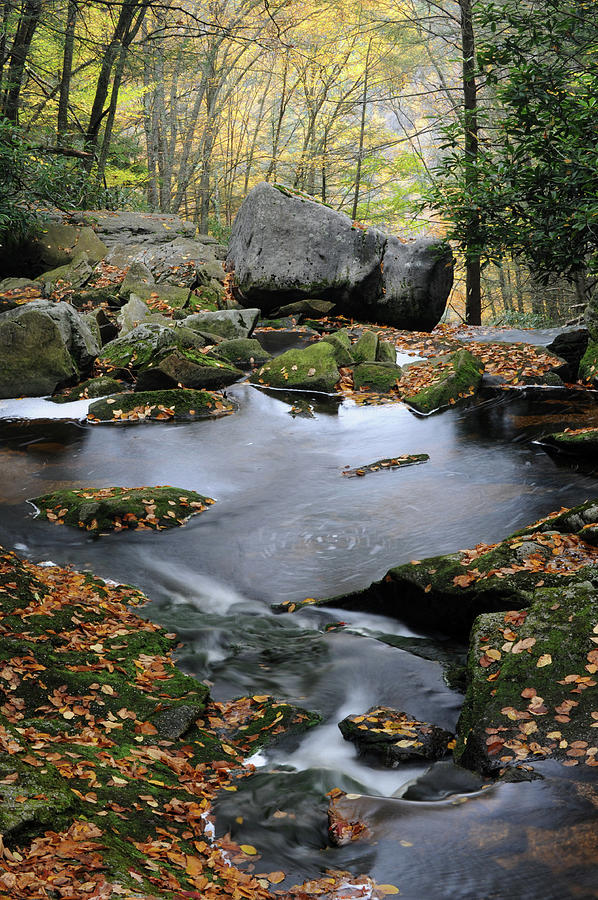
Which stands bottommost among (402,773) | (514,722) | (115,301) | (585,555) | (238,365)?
(402,773)

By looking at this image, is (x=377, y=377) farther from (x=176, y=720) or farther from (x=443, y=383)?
(x=176, y=720)

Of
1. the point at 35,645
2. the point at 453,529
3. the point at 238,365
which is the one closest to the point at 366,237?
the point at 238,365

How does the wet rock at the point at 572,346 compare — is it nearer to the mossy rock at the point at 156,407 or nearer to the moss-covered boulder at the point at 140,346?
the mossy rock at the point at 156,407

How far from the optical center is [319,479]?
9344 mm

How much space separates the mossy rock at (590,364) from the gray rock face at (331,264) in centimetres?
595

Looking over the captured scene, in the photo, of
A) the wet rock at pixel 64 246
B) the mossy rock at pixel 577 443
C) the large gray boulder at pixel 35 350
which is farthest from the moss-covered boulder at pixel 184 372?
the mossy rock at pixel 577 443

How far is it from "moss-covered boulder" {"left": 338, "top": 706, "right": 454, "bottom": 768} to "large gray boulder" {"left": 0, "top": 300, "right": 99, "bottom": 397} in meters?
9.90

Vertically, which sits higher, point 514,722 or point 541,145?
point 541,145

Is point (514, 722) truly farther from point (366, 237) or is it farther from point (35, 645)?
point (366, 237)

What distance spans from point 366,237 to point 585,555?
1328 centimetres

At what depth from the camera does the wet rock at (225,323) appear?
1467 centimetres

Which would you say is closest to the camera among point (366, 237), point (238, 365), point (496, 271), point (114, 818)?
point (114, 818)

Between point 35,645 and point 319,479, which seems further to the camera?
point 319,479

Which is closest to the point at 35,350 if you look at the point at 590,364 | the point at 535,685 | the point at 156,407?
the point at 156,407
